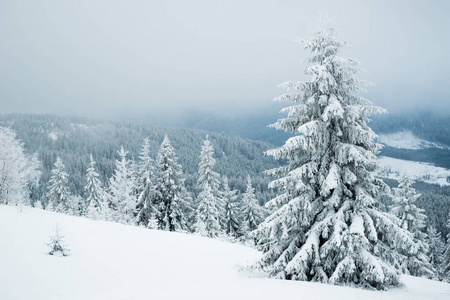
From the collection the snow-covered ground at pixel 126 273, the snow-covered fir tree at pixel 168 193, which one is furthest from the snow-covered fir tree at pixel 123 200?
the snow-covered ground at pixel 126 273

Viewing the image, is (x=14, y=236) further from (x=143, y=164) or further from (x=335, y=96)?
(x=143, y=164)

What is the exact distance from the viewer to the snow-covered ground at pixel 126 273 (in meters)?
7.95

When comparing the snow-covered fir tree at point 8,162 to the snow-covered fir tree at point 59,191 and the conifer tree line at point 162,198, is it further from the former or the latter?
the snow-covered fir tree at point 59,191

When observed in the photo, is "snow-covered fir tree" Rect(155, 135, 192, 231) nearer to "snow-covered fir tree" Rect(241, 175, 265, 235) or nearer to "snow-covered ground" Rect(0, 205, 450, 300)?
"snow-covered fir tree" Rect(241, 175, 265, 235)

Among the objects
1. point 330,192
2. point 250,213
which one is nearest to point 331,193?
point 330,192

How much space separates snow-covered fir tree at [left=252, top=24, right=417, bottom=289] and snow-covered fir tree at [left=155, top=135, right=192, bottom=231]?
23.9 m

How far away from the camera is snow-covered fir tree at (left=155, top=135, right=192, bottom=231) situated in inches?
1352

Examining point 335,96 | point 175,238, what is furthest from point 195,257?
point 335,96

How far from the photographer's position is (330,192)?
1119 centimetres

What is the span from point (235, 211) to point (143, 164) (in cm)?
1995

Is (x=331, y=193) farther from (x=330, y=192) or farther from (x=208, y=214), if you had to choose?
(x=208, y=214)

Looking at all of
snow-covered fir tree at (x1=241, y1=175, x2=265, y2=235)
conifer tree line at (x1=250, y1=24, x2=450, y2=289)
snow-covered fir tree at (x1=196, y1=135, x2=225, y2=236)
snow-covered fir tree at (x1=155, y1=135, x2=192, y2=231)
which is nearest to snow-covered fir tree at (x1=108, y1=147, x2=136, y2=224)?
snow-covered fir tree at (x1=155, y1=135, x2=192, y2=231)

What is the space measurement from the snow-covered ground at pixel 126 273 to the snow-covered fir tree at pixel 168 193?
17.7 metres

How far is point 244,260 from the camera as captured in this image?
15.6 metres
